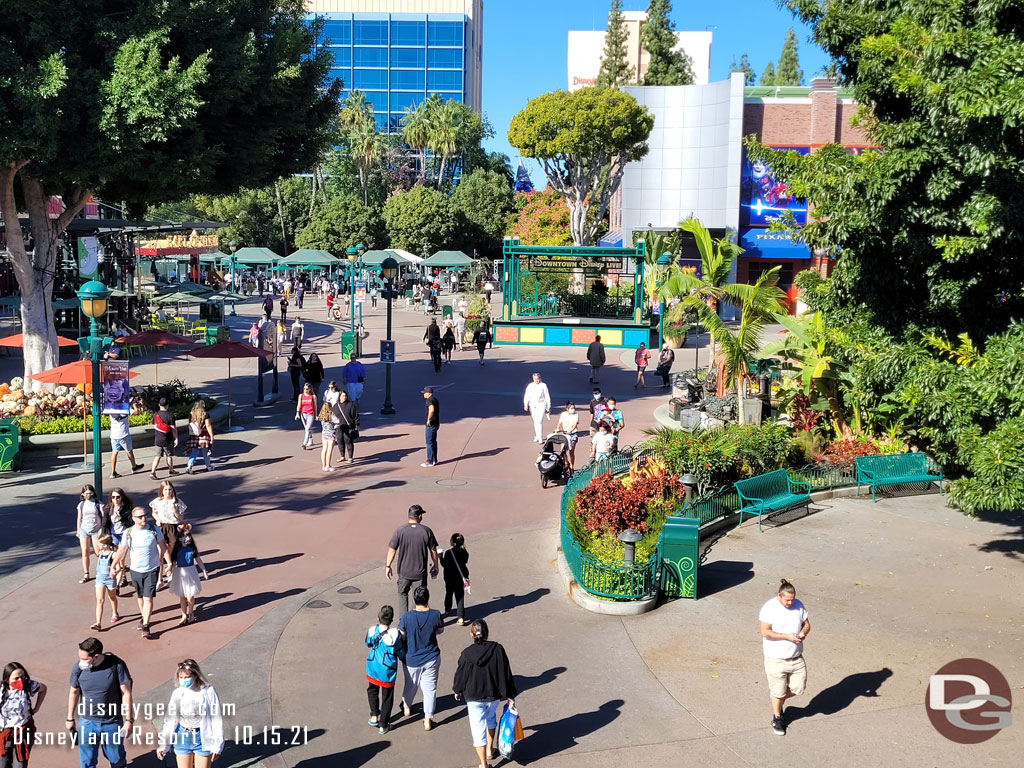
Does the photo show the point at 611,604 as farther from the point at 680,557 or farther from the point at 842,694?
the point at 842,694

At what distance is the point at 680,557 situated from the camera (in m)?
11.3

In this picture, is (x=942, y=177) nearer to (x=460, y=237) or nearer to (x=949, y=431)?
(x=949, y=431)

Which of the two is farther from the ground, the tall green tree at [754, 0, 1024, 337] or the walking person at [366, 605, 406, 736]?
the tall green tree at [754, 0, 1024, 337]

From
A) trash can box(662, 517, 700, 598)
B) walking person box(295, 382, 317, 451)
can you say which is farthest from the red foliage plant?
walking person box(295, 382, 317, 451)

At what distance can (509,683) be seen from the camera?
7.58 m

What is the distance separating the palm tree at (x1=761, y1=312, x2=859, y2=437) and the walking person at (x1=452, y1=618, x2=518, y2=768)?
10.9 metres

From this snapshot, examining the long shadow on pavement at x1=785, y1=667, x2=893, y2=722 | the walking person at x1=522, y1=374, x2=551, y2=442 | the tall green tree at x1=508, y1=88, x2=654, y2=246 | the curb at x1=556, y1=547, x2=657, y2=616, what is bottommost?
the long shadow on pavement at x1=785, y1=667, x2=893, y2=722

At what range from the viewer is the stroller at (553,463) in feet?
54.4

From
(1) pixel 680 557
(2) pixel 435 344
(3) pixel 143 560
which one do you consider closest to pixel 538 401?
(1) pixel 680 557

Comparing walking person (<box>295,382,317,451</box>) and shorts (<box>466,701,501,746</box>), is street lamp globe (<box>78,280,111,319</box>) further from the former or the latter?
shorts (<box>466,701,501,746</box>)

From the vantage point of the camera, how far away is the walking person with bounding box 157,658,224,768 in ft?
22.6

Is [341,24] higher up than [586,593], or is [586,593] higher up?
[341,24]

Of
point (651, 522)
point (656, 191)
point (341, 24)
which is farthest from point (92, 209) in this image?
point (341, 24)

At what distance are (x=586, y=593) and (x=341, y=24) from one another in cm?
13370
